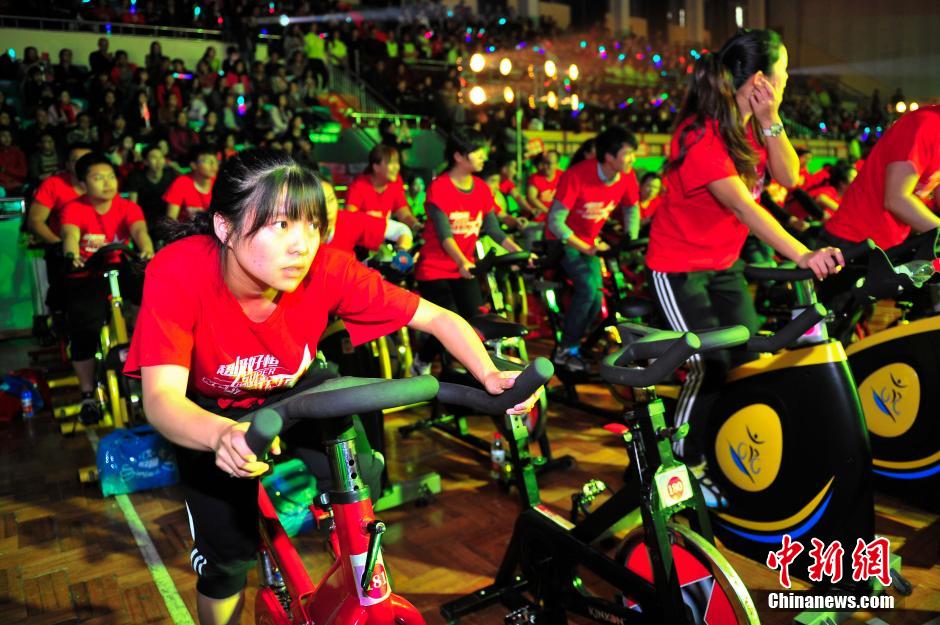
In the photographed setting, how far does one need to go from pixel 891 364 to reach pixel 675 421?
43.2 inches

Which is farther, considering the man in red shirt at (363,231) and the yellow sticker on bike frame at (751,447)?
the man in red shirt at (363,231)

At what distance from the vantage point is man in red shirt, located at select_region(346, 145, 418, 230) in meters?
4.97

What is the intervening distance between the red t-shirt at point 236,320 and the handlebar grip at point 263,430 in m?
0.53

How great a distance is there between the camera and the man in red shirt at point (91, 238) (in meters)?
4.42

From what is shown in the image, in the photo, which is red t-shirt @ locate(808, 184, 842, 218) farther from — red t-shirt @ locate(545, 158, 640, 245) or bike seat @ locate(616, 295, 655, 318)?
bike seat @ locate(616, 295, 655, 318)

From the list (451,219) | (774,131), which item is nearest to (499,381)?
(774,131)

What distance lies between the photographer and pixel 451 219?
4.49 meters

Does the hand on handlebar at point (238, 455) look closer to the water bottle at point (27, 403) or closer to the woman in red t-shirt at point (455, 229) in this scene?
the woman in red t-shirt at point (455, 229)

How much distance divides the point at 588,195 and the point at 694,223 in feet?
8.29

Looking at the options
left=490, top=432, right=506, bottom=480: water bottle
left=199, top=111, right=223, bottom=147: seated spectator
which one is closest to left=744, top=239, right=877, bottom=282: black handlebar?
left=490, top=432, right=506, bottom=480: water bottle

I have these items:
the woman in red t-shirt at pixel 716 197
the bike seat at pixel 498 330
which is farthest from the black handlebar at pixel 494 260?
the woman in red t-shirt at pixel 716 197

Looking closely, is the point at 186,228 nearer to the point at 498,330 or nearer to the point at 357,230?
the point at 498,330

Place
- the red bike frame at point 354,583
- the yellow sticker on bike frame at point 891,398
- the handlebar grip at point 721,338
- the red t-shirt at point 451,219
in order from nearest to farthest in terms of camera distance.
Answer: the red bike frame at point 354,583 < the handlebar grip at point 721,338 < the yellow sticker on bike frame at point 891,398 < the red t-shirt at point 451,219
